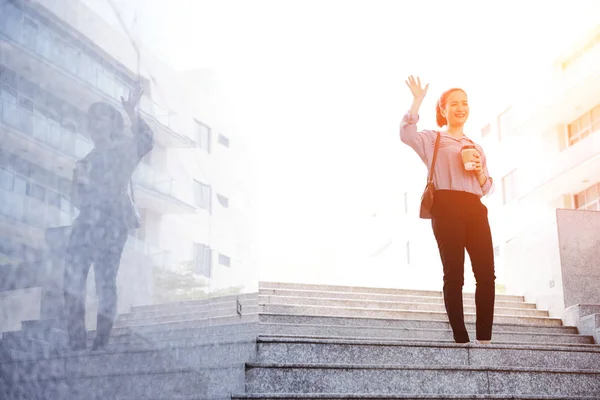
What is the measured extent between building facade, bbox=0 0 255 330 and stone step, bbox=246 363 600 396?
0.62m

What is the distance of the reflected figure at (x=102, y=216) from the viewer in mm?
2416

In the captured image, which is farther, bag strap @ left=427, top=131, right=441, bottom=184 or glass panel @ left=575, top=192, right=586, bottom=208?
glass panel @ left=575, top=192, right=586, bottom=208

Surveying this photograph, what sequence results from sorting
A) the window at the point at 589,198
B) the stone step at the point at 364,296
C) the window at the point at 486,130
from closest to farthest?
the stone step at the point at 364,296
the window at the point at 589,198
the window at the point at 486,130

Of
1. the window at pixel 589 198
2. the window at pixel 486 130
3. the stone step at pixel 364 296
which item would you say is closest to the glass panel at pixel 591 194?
the window at pixel 589 198

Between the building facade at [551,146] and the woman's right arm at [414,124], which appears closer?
the woman's right arm at [414,124]

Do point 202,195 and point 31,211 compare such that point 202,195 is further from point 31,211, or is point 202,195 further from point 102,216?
point 31,211

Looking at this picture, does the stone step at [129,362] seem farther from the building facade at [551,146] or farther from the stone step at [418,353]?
the building facade at [551,146]

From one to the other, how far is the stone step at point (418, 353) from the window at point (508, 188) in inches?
753

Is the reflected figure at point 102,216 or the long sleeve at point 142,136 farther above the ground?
the long sleeve at point 142,136

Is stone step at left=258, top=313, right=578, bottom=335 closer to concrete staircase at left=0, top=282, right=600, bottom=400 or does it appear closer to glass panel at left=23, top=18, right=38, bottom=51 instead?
concrete staircase at left=0, top=282, right=600, bottom=400

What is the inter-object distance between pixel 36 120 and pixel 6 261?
0.45m

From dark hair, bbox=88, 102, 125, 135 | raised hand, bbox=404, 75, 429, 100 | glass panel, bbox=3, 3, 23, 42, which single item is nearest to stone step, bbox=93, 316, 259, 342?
dark hair, bbox=88, 102, 125, 135

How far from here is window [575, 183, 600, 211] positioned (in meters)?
20.7

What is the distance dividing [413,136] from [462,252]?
0.85 meters
